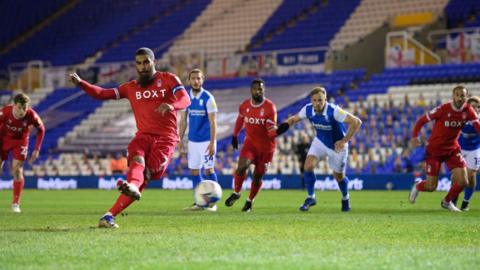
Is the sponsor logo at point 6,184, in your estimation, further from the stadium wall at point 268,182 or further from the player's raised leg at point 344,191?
the player's raised leg at point 344,191

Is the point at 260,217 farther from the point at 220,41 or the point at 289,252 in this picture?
the point at 220,41

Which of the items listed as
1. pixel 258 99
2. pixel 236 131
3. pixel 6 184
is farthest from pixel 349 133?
pixel 6 184

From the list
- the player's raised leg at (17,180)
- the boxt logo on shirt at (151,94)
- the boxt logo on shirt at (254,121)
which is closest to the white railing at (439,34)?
the boxt logo on shirt at (254,121)

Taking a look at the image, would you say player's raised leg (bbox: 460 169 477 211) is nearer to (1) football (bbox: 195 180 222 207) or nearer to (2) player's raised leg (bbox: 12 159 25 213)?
(1) football (bbox: 195 180 222 207)

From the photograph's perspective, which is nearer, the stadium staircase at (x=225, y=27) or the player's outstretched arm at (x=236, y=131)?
the player's outstretched arm at (x=236, y=131)

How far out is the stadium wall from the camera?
30875 millimetres

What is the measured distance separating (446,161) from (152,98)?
706 centimetres

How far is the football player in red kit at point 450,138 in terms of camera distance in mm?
16516

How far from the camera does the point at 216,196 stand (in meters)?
12.4

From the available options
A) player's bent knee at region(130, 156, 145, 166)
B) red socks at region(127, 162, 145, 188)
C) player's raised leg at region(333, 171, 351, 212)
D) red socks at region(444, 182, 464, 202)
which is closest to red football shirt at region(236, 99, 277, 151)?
player's raised leg at region(333, 171, 351, 212)

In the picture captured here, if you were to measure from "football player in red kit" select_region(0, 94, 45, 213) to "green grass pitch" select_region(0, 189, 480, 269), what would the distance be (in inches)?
148

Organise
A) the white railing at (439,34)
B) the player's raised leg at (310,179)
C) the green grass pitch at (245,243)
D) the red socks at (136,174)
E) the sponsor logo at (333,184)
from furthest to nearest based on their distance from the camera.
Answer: the white railing at (439,34), the sponsor logo at (333,184), the player's raised leg at (310,179), the red socks at (136,174), the green grass pitch at (245,243)

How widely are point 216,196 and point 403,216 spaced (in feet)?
12.2

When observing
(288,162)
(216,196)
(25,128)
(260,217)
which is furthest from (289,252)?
(288,162)
